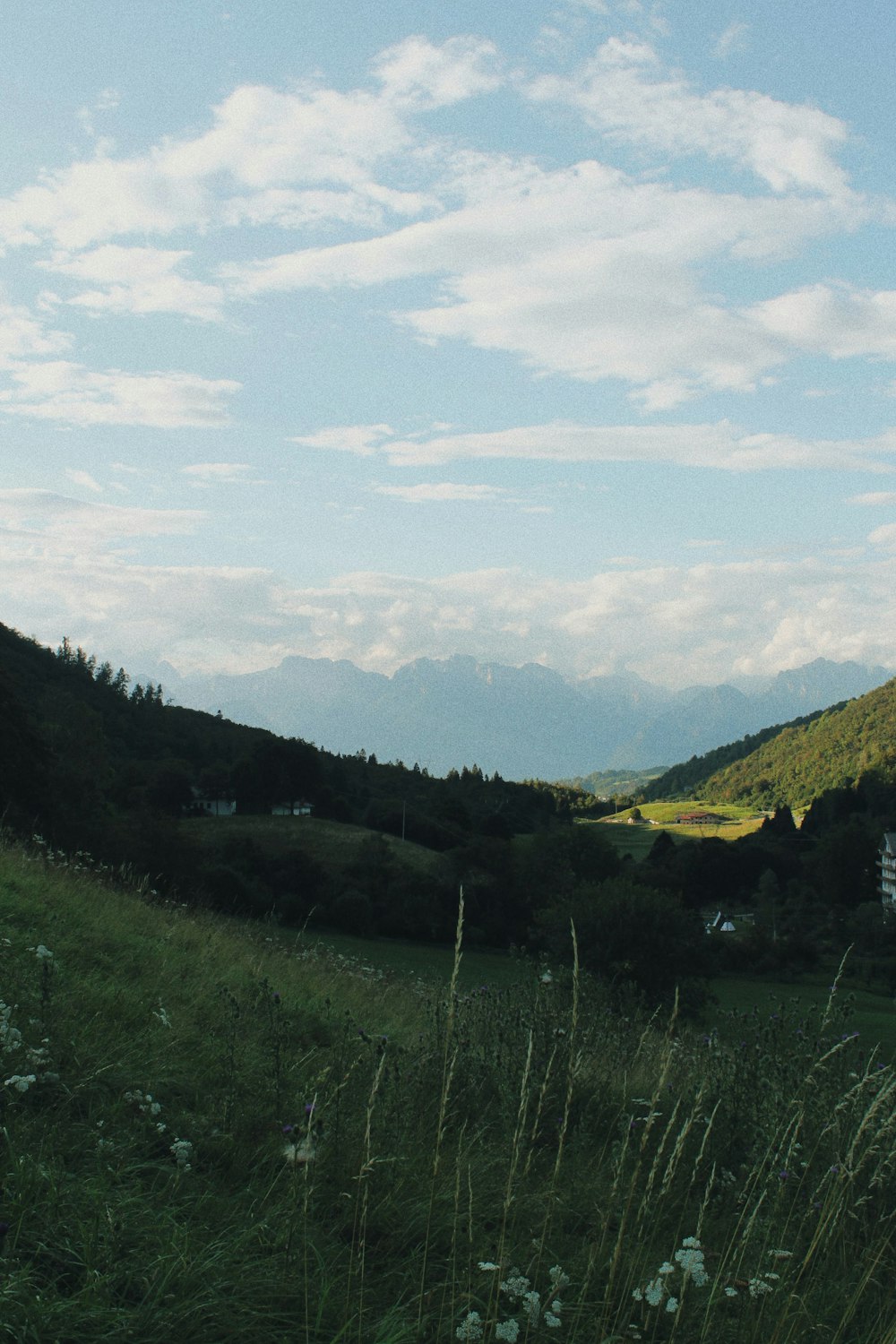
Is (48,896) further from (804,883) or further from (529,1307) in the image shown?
(804,883)

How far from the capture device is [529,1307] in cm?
270

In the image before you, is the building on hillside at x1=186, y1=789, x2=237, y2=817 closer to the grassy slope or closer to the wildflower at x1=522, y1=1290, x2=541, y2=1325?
the grassy slope

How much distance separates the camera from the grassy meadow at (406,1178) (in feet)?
9.12

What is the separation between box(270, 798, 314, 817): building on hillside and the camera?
249 ft

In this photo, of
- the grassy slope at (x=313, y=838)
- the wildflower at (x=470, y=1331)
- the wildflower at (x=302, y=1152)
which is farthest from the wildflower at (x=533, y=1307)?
the grassy slope at (x=313, y=838)

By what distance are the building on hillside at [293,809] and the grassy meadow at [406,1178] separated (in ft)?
231

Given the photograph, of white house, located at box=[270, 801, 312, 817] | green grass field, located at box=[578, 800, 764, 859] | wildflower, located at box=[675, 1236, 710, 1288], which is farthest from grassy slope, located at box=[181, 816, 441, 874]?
wildflower, located at box=[675, 1236, 710, 1288]

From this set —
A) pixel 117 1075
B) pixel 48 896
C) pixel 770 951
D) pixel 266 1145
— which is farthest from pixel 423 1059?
pixel 770 951

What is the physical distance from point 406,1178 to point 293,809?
75176 millimetres

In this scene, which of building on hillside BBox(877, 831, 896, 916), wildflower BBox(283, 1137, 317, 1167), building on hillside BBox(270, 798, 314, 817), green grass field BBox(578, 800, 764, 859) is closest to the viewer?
wildflower BBox(283, 1137, 317, 1167)

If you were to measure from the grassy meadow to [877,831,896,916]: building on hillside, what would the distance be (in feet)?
276

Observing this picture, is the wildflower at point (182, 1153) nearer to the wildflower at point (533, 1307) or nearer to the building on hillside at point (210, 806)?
the wildflower at point (533, 1307)

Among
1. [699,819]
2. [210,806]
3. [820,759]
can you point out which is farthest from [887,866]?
[820,759]

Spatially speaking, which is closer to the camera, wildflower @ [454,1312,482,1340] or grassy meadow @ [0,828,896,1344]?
wildflower @ [454,1312,482,1340]
